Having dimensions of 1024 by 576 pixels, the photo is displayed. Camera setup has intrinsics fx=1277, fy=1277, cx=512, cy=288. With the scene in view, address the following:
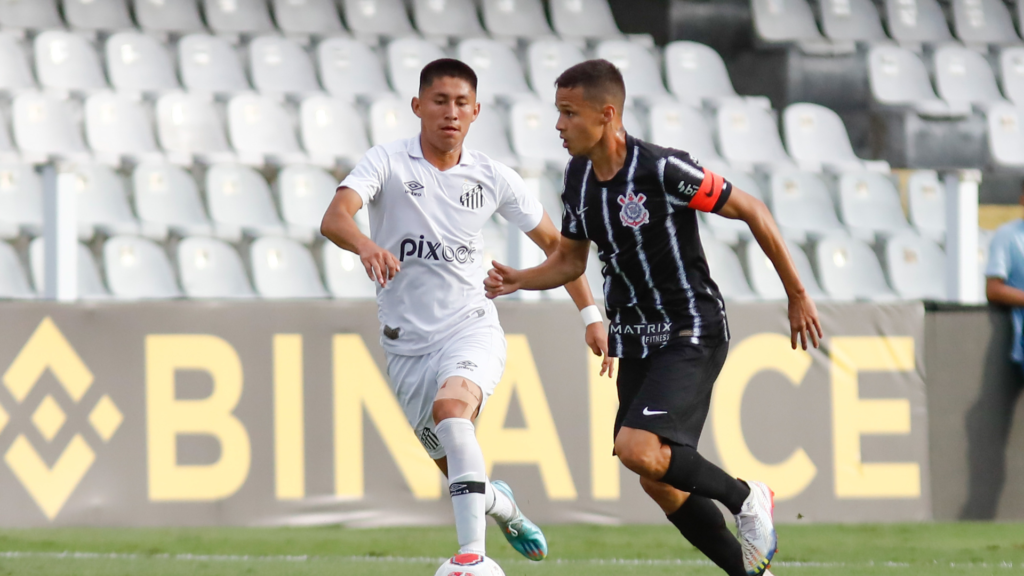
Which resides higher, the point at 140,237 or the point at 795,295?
the point at 140,237

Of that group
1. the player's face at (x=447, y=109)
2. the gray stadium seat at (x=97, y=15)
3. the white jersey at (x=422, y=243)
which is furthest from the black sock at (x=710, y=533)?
the gray stadium seat at (x=97, y=15)

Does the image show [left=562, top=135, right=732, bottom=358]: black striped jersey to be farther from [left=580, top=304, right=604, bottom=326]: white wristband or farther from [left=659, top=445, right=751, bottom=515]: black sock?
[left=580, top=304, right=604, bottom=326]: white wristband

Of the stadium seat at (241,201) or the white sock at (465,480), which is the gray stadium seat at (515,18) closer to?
the stadium seat at (241,201)

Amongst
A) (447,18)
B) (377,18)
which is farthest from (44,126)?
(447,18)

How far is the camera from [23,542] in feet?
20.7

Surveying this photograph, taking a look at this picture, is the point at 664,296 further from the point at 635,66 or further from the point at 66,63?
the point at 635,66

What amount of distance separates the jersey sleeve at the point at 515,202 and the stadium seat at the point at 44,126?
5104 millimetres

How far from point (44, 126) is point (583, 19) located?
215 inches

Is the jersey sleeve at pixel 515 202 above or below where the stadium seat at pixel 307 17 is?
below

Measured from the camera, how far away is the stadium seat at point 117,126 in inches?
381

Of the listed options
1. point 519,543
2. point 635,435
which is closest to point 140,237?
point 519,543

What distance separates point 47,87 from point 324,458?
483cm

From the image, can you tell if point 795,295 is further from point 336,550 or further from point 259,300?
point 259,300

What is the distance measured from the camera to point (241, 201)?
930 cm
